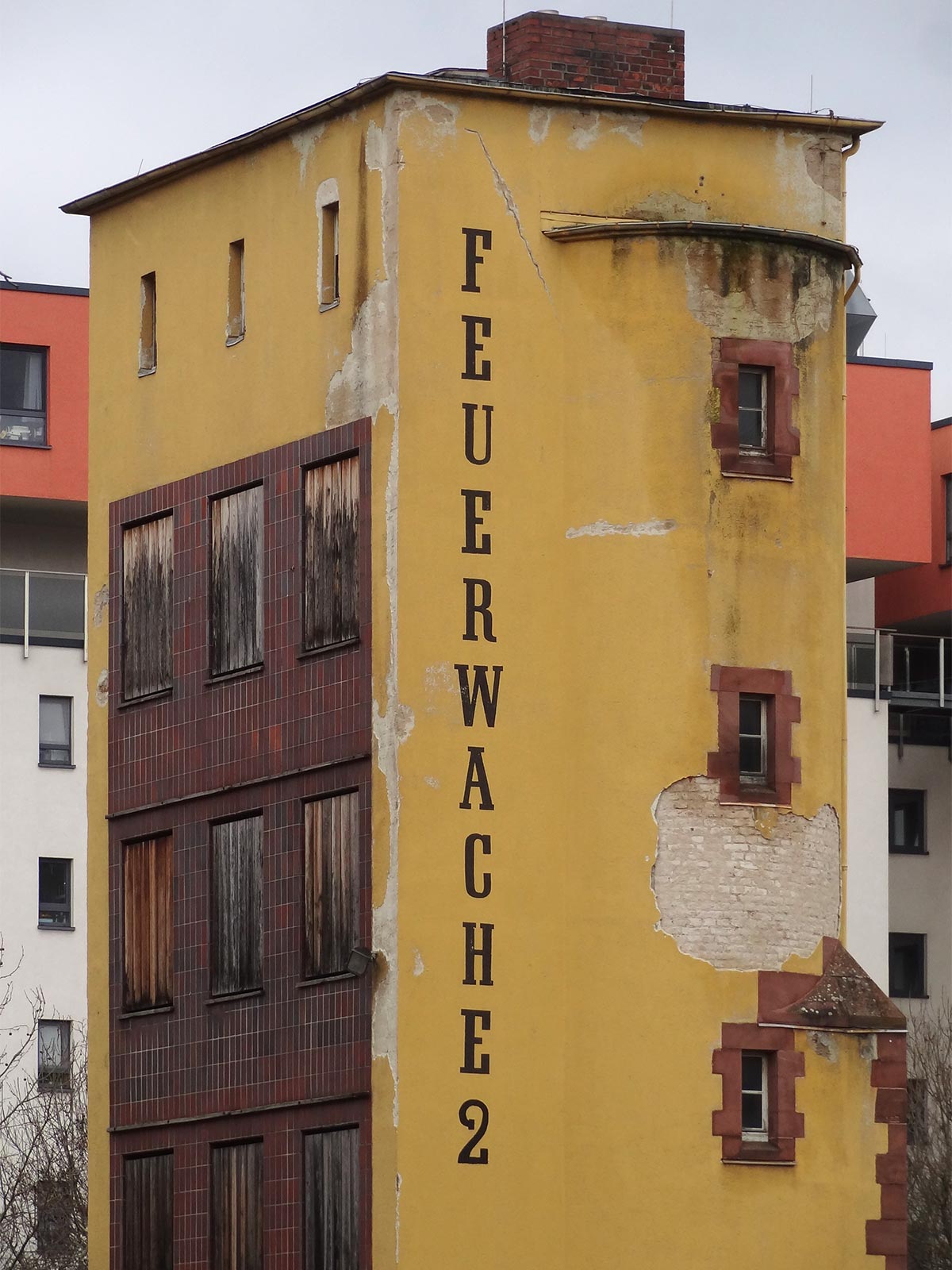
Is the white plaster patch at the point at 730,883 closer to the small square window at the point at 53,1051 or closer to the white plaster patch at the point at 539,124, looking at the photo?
the white plaster patch at the point at 539,124

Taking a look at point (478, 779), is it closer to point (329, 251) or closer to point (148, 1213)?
point (329, 251)

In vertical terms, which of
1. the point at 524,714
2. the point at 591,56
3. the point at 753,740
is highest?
the point at 591,56

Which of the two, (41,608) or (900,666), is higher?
(41,608)

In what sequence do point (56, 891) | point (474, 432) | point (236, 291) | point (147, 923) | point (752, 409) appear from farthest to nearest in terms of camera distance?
point (56, 891) < point (147, 923) < point (236, 291) < point (752, 409) < point (474, 432)

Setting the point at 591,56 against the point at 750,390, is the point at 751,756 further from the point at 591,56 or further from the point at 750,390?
the point at 591,56

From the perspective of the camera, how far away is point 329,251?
45750 millimetres

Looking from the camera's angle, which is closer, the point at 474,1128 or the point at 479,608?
the point at 474,1128

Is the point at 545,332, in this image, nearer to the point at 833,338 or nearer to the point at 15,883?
the point at 833,338

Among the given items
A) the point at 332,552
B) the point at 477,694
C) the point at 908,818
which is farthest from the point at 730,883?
the point at 908,818

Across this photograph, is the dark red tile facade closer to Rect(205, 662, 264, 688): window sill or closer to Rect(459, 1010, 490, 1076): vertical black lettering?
Rect(205, 662, 264, 688): window sill

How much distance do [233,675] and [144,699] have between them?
2.28m

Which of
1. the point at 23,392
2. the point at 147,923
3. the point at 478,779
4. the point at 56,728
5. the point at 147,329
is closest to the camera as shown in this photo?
the point at 478,779

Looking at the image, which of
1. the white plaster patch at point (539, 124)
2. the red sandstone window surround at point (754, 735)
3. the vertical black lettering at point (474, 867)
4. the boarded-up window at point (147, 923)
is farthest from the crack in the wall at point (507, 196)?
the boarded-up window at point (147, 923)

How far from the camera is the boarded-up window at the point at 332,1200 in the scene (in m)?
43.1
